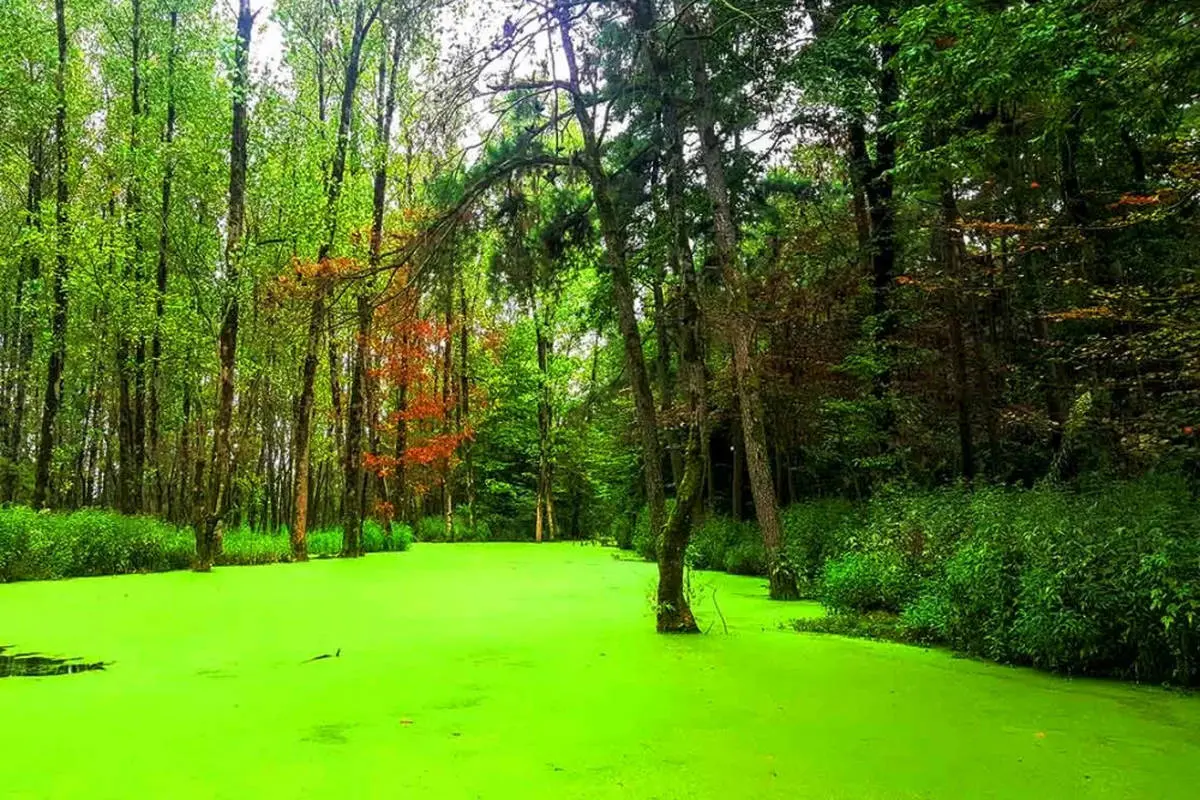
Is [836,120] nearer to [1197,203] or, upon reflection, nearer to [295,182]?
[1197,203]

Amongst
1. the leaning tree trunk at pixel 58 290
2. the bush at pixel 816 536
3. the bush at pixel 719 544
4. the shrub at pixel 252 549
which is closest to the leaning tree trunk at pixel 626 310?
the bush at pixel 816 536

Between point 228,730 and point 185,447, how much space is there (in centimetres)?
1656

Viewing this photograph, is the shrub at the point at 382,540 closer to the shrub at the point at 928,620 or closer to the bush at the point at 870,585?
the bush at the point at 870,585

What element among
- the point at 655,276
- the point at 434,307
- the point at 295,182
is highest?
the point at 295,182

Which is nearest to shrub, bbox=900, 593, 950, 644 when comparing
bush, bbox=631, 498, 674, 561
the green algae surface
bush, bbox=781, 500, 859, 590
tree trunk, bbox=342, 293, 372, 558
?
the green algae surface

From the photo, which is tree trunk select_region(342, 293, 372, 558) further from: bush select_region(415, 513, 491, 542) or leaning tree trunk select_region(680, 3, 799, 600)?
bush select_region(415, 513, 491, 542)

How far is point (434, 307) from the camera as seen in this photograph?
5355mm

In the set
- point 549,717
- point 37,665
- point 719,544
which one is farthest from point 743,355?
point 37,665

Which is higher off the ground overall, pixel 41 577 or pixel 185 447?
pixel 185 447

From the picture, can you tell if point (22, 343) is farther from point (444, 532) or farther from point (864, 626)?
point (864, 626)

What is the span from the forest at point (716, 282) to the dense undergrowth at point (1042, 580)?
0.9 inches

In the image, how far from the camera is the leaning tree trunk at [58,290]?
31.8ft

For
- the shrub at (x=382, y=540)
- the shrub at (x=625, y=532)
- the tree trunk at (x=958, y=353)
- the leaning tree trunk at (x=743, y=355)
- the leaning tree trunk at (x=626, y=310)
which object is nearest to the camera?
the leaning tree trunk at (x=626, y=310)

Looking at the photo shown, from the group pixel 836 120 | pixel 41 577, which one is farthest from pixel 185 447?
pixel 836 120
